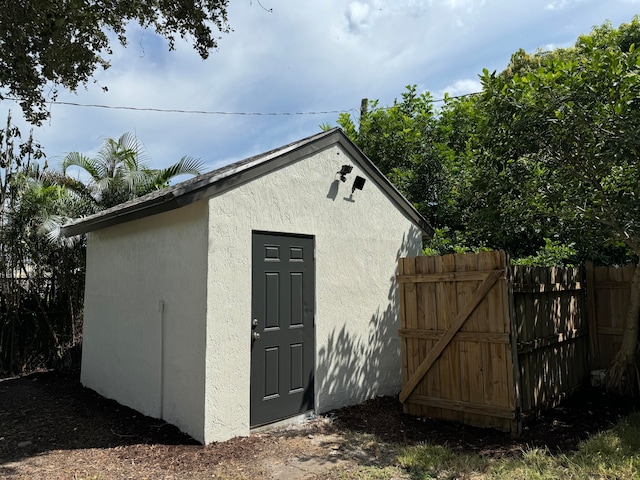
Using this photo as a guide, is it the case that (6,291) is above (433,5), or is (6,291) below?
below

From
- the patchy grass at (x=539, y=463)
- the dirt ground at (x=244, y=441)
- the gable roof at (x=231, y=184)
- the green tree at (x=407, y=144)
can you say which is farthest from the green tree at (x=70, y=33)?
the green tree at (x=407, y=144)

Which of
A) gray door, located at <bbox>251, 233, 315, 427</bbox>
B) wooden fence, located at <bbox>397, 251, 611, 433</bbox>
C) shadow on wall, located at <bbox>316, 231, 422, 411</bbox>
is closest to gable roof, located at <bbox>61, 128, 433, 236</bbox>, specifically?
gray door, located at <bbox>251, 233, 315, 427</bbox>

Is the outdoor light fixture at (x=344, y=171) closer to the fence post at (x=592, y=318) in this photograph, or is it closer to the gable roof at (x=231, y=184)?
the gable roof at (x=231, y=184)

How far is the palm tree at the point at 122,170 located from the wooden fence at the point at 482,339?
6686mm

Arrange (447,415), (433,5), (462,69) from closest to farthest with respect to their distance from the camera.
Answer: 1. (447,415)
2. (433,5)
3. (462,69)

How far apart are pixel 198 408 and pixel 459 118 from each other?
10216mm

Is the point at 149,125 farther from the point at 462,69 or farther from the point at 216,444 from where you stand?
the point at 216,444

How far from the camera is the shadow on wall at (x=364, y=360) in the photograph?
5707mm

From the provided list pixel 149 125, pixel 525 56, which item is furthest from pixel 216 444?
pixel 525 56

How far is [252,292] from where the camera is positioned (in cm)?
493

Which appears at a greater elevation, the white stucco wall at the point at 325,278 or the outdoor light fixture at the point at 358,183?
the outdoor light fixture at the point at 358,183

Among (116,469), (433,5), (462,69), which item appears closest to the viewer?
(116,469)

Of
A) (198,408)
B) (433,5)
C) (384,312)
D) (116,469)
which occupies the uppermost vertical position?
(433,5)

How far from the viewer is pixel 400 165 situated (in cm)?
1123
